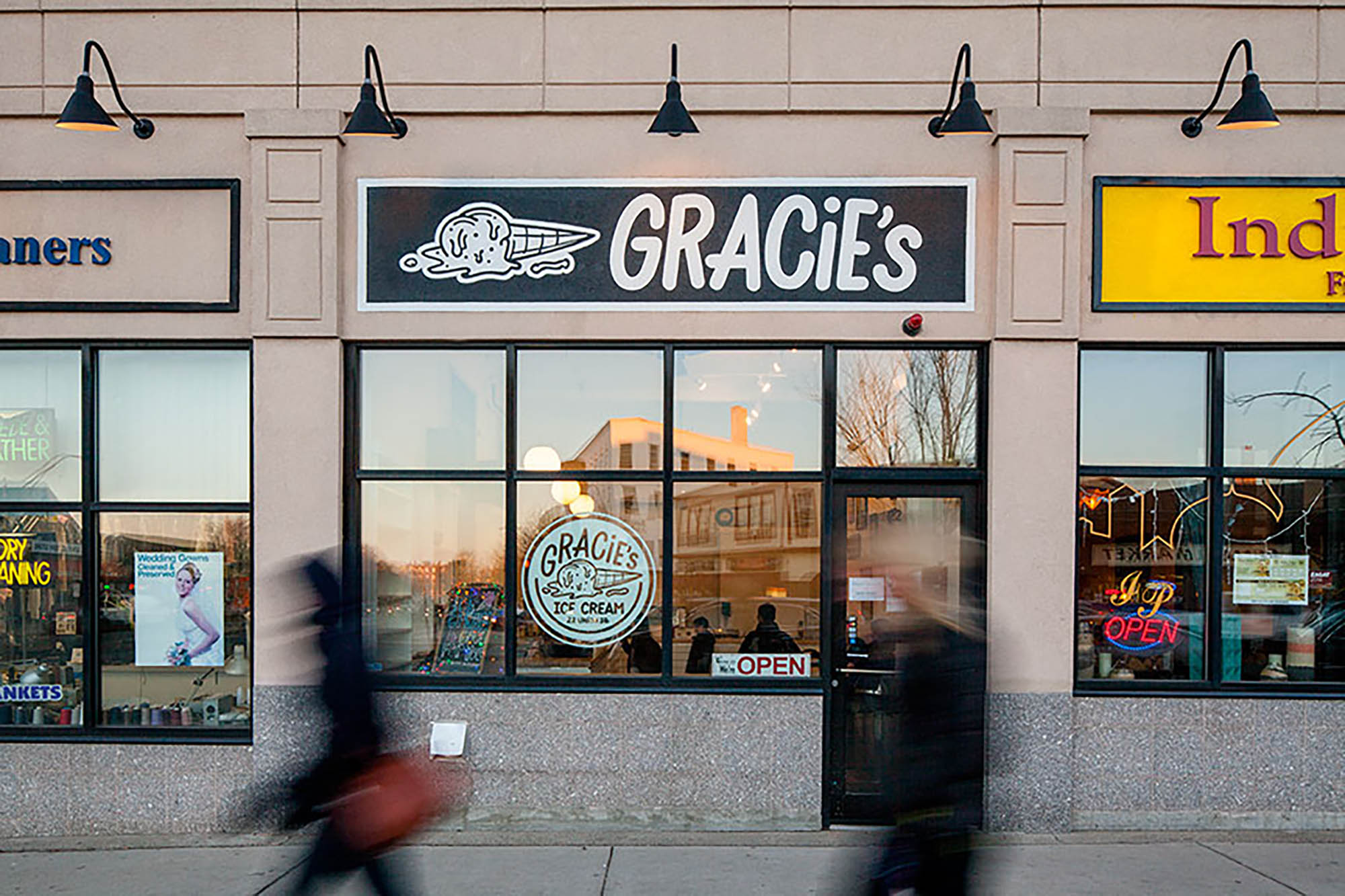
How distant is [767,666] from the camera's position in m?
7.26

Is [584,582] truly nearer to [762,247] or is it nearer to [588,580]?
[588,580]

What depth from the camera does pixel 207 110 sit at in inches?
285

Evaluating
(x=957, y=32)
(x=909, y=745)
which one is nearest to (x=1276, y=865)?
(x=909, y=745)

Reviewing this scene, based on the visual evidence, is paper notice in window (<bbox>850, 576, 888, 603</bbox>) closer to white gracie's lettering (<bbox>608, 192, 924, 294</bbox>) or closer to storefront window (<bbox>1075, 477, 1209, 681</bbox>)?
storefront window (<bbox>1075, 477, 1209, 681</bbox>)

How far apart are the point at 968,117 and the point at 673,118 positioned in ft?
6.13

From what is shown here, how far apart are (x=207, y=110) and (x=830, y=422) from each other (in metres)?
4.88

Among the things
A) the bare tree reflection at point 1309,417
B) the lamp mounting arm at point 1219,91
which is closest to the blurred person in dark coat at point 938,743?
the bare tree reflection at point 1309,417

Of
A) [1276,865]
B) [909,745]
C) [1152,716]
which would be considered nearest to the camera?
[909,745]

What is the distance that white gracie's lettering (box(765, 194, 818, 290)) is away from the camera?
23.5 feet

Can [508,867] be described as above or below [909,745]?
below

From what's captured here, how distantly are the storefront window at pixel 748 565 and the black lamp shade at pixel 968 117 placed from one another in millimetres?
2532

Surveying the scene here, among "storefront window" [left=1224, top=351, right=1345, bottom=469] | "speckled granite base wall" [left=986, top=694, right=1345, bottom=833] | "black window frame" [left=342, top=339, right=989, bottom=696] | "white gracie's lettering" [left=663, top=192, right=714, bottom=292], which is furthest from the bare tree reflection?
"white gracie's lettering" [left=663, top=192, right=714, bottom=292]

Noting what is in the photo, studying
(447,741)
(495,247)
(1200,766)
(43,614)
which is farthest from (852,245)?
(43,614)

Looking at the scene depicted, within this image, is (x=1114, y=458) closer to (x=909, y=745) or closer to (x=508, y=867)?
(x=909, y=745)
